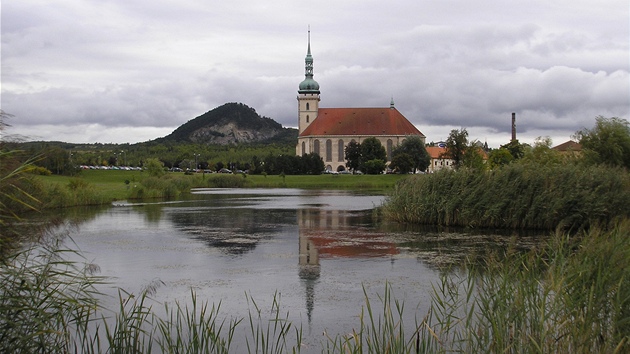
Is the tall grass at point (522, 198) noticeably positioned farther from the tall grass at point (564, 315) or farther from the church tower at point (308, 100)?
the church tower at point (308, 100)

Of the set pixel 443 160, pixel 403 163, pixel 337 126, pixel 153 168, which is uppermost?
pixel 337 126

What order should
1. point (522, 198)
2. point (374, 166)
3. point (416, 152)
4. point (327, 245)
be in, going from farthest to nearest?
point (374, 166)
point (416, 152)
point (522, 198)
point (327, 245)

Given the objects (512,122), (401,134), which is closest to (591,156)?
(512,122)

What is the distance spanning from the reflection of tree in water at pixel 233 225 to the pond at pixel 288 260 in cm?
4

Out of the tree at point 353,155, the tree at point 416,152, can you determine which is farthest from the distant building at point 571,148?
the tree at point 353,155

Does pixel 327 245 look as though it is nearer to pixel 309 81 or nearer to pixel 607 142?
pixel 607 142

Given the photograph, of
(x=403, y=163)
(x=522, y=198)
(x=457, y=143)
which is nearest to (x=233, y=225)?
(x=522, y=198)

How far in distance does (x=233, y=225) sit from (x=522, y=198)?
32.3 feet

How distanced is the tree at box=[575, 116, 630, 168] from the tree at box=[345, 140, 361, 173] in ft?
221

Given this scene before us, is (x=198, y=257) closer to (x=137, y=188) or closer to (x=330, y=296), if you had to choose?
(x=330, y=296)

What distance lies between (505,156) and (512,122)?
4138 cm

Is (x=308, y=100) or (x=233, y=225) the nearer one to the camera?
(x=233, y=225)

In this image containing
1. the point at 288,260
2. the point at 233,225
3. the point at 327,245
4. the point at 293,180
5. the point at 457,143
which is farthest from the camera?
the point at 293,180

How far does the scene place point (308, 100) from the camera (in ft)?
381
